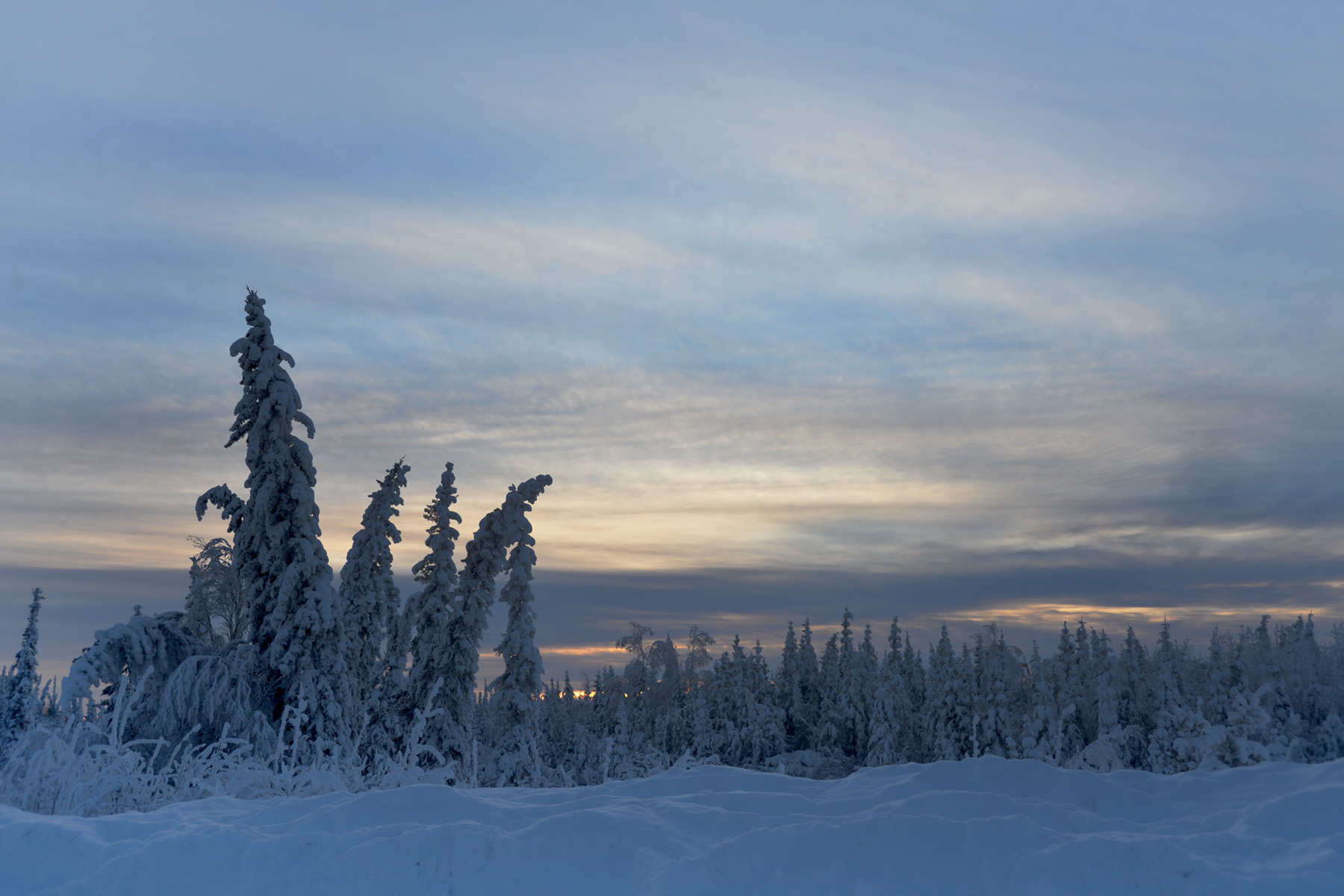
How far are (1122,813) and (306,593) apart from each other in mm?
19637

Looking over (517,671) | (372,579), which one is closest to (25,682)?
(372,579)

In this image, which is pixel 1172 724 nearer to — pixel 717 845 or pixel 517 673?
pixel 517 673

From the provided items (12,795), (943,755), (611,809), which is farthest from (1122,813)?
(943,755)

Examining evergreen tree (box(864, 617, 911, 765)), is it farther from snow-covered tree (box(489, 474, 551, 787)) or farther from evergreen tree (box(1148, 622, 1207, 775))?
snow-covered tree (box(489, 474, 551, 787))

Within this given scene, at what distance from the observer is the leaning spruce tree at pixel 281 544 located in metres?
22.1

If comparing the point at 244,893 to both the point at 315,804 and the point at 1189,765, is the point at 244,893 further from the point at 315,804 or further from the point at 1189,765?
the point at 1189,765

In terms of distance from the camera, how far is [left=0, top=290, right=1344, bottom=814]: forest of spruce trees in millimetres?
11828

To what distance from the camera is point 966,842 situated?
696 centimetres

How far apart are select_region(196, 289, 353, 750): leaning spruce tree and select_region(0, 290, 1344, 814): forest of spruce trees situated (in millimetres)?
54

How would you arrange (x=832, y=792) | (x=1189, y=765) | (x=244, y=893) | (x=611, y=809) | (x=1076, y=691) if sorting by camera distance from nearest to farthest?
(x=244, y=893) → (x=611, y=809) → (x=832, y=792) → (x=1189, y=765) → (x=1076, y=691)

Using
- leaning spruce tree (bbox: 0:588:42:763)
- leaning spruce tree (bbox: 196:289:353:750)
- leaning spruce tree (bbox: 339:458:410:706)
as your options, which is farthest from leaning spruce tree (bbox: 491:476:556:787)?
leaning spruce tree (bbox: 0:588:42:763)

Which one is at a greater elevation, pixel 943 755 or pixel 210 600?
pixel 210 600

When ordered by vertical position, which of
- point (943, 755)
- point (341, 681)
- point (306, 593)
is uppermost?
point (306, 593)

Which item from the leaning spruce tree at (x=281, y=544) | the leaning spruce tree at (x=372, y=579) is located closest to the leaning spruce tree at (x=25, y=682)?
the leaning spruce tree at (x=281, y=544)
